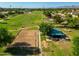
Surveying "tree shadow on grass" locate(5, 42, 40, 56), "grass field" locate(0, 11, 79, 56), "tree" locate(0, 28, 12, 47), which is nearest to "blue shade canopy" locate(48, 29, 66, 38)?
"grass field" locate(0, 11, 79, 56)

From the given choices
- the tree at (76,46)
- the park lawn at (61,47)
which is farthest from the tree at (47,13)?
the tree at (76,46)

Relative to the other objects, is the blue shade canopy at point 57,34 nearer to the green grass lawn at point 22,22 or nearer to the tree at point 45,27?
the tree at point 45,27

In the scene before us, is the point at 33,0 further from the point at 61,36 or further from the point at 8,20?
the point at 61,36

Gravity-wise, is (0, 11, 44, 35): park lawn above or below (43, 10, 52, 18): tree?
below

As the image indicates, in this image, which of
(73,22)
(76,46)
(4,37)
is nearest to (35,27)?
(4,37)

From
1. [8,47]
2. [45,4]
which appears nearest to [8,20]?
[8,47]

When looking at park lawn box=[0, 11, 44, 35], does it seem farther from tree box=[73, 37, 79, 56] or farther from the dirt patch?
tree box=[73, 37, 79, 56]
